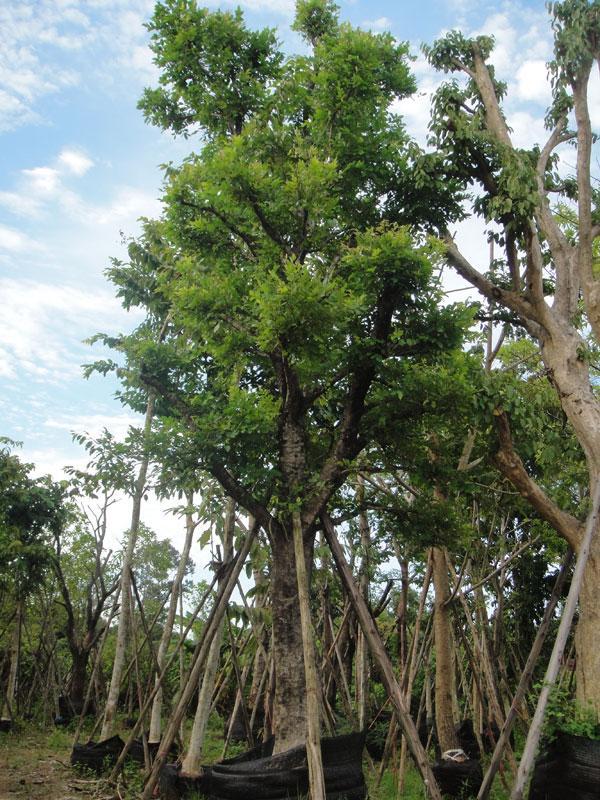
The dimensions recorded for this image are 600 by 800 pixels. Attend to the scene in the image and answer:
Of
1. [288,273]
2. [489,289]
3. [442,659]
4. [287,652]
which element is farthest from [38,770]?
[489,289]

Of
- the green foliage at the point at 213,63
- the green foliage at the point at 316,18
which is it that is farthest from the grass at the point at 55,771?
the green foliage at the point at 316,18

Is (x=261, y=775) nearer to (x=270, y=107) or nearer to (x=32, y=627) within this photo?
(x=270, y=107)

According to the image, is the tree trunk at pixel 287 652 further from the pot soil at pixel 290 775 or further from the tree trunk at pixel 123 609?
the tree trunk at pixel 123 609

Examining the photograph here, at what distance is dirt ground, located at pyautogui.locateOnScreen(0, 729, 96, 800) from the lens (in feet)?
25.1

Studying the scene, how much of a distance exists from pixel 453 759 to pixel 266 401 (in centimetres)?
478

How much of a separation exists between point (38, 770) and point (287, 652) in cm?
603

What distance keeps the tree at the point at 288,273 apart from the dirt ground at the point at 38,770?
3816 millimetres

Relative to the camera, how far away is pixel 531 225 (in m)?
8.50

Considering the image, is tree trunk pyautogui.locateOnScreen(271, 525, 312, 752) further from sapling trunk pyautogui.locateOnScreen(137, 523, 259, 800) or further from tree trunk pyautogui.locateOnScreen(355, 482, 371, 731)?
tree trunk pyautogui.locateOnScreen(355, 482, 371, 731)

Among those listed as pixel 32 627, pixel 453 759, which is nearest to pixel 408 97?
pixel 453 759

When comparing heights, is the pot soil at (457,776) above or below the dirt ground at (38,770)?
above

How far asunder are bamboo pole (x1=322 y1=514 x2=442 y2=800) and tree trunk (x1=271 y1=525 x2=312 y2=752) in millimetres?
443

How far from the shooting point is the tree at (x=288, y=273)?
573cm

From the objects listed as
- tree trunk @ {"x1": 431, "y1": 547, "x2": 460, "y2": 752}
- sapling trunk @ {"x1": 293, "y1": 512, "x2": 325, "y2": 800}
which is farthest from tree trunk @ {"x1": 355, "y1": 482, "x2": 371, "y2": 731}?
sapling trunk @ {"x1": 293, "y1": 512, "x2": 325, "y2": 800}
